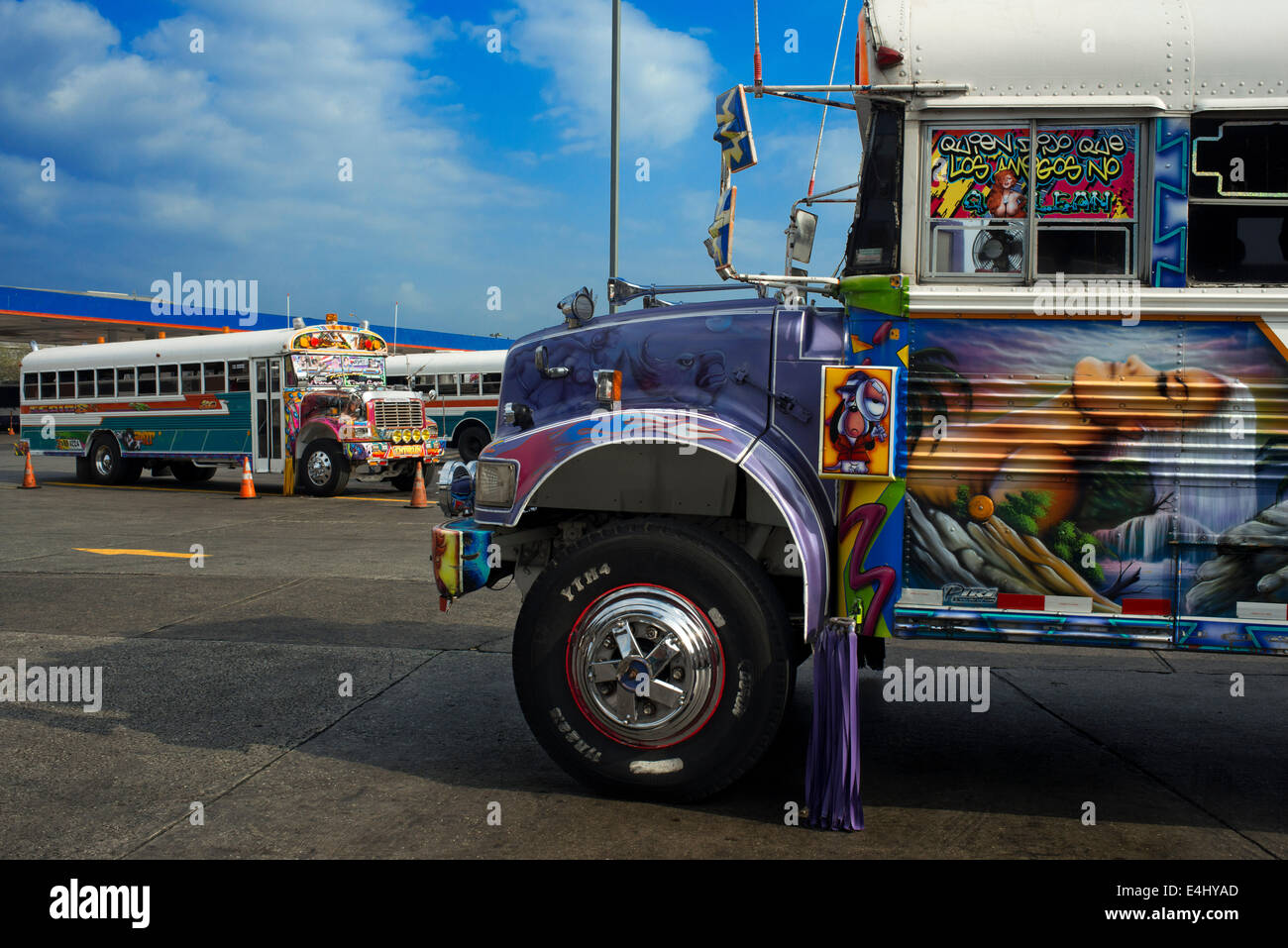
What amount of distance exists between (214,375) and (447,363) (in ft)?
28.5

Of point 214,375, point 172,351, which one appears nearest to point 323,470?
point 214,375

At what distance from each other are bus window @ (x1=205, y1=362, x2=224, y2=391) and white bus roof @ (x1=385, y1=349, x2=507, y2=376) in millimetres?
7267

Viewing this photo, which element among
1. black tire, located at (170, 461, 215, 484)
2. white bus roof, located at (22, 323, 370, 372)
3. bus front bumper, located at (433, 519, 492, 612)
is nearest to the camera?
bus front bumper, located at (433, 519, 492, 612)

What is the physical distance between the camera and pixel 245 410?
1933cm

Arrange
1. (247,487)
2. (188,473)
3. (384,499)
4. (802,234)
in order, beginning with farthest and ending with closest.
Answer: (188,473) < (247,487) < (384,499) < (802,234)

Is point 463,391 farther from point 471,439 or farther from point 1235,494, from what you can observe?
point 1235,494

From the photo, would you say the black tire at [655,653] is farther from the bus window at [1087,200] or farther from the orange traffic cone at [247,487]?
the orange traffic cone at [247,487]

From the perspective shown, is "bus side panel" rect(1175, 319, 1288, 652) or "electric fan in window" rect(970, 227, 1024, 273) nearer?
"bus side panel" rect(1175, 319, 1288, 652)

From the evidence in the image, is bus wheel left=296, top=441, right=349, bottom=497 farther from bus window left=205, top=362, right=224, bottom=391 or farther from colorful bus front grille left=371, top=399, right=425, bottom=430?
bus window left=205, top=362, right=224, bottom=391

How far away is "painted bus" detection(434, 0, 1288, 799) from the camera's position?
3688 mm

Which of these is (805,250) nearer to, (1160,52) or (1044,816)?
(1160,52)

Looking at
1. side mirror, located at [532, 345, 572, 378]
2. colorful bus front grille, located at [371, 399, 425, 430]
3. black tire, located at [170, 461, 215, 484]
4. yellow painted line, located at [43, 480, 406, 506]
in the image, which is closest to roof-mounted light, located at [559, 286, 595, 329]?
side mirror, located at [532, 345, 572, 378]

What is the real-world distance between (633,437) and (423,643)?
3.44 meters
